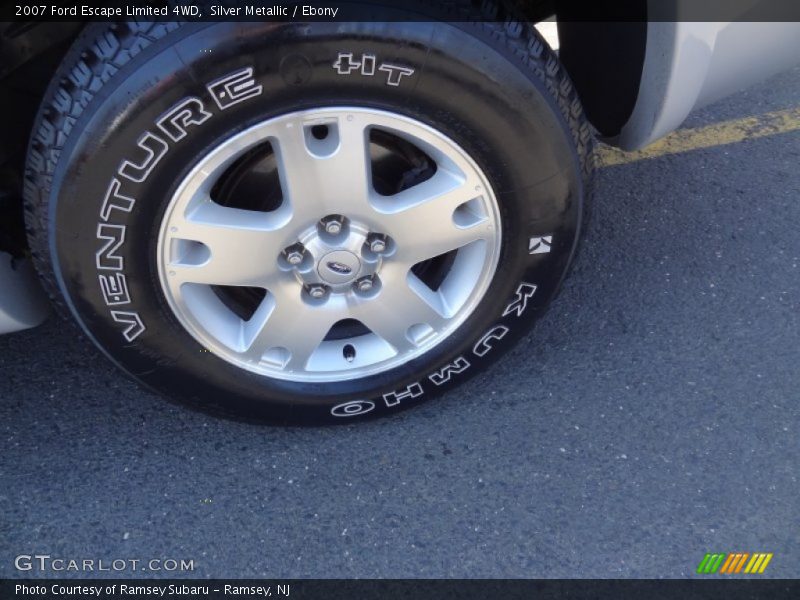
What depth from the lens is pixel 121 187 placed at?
1704mm

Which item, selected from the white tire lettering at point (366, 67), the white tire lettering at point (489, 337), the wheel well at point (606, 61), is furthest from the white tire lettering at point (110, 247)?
the wheel well at point (606, 61)

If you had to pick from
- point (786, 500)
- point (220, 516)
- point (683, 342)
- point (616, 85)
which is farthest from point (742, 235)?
point (220, 516)

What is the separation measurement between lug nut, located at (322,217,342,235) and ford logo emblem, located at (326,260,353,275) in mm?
79

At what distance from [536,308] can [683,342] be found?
58cm

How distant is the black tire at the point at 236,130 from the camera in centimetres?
162

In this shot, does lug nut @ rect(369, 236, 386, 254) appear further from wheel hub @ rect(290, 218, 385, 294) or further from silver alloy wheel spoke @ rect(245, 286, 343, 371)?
silver alloy wheel spoke @ rect(245, 286, 343, 371)

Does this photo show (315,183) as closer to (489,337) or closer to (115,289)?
(115,289)

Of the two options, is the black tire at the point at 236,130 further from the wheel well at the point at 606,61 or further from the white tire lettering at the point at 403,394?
the wheel well at the point at 606,61


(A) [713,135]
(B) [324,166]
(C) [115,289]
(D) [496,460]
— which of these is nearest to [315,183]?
(B) [324,166]

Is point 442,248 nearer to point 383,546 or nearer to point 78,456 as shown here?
point 383,546

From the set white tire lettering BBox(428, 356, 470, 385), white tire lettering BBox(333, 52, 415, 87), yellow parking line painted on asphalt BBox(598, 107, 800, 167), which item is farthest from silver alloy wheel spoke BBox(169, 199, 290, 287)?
yellow parking line painted on asphalt BBox(598, 107, 800, 167)

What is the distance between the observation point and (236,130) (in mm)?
1700

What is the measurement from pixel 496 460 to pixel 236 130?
1074 mm
